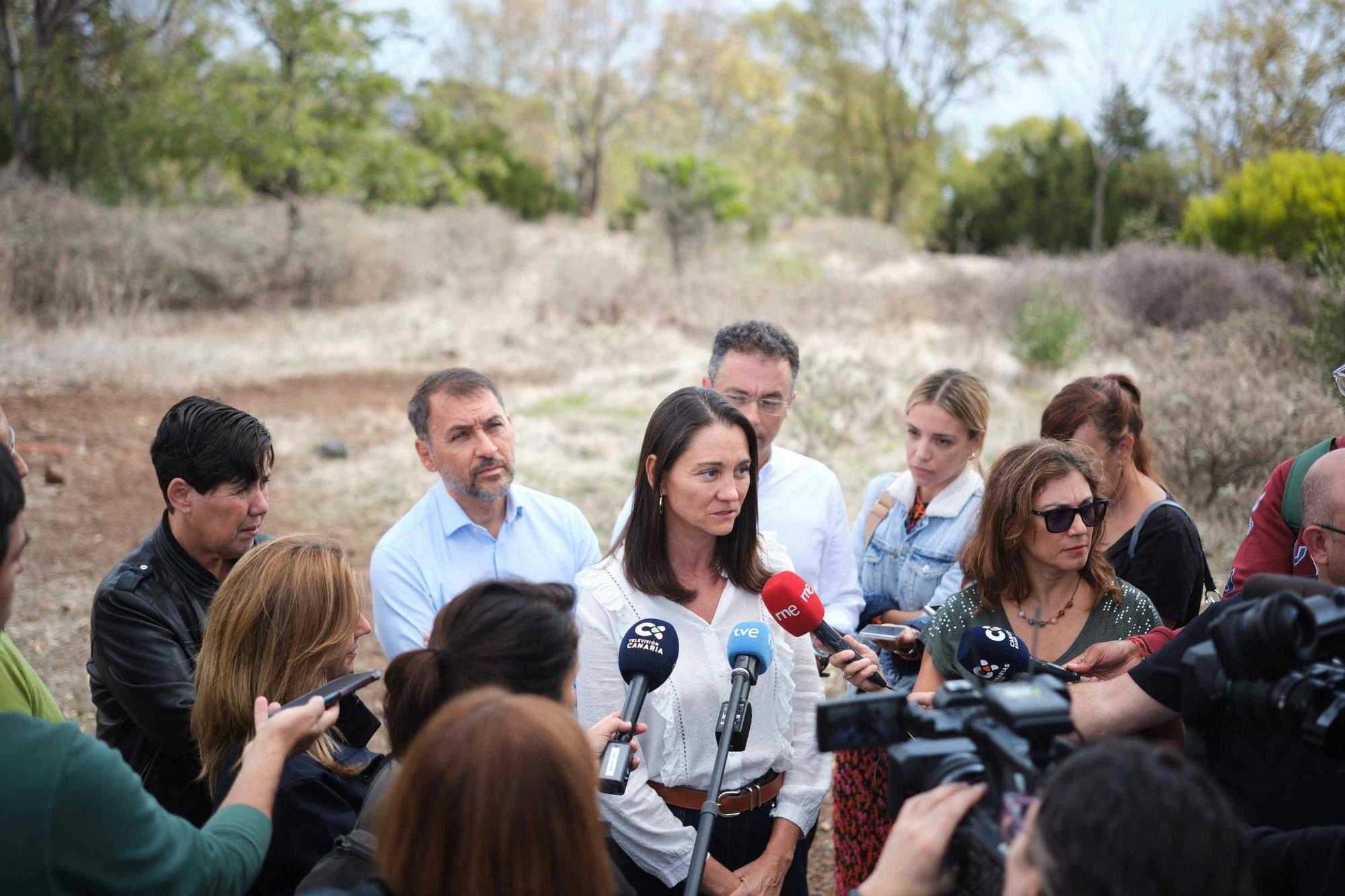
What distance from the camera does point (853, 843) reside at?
3.38m

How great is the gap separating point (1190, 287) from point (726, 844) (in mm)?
14223

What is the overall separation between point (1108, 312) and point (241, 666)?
14765 mm

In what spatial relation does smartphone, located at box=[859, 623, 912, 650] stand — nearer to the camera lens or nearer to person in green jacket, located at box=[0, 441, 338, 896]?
the camera lens

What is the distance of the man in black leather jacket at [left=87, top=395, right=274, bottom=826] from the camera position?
2.75 metres

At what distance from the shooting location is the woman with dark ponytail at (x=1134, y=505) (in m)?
3.40

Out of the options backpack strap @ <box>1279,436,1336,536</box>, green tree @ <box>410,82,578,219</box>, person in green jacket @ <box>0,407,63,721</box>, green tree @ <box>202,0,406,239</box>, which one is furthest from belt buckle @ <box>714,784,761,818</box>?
green tree @ <box>410,82,578,219</box>

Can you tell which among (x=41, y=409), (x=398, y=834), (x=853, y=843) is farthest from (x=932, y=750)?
(x=41, y=409)

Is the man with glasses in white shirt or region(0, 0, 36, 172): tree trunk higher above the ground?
region(0, 0, 36, 172): tree trunk

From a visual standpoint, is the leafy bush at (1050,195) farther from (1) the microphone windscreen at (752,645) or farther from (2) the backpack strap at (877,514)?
(1) the microphone windscreen at (752,645)

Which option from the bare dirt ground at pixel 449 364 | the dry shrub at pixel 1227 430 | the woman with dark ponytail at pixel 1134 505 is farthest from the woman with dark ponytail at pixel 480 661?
the dry shrub at pixel 1227 430

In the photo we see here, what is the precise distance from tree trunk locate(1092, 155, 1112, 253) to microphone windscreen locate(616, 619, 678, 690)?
26841 millimetres

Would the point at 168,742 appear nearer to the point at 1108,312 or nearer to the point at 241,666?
the point at 241,666

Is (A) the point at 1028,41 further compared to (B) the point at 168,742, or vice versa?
(A) the point at 1028,41

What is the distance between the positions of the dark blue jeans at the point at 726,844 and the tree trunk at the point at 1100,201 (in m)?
26.5
